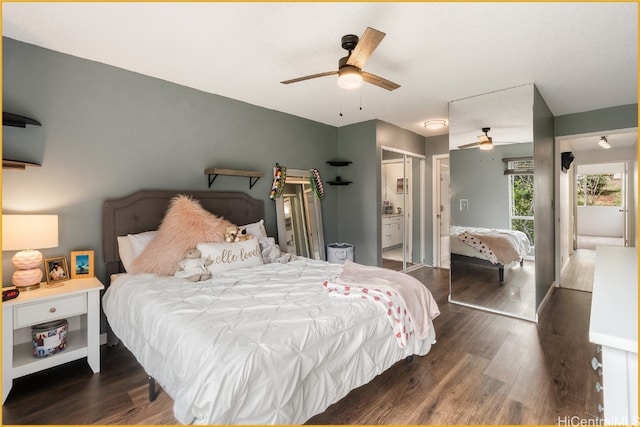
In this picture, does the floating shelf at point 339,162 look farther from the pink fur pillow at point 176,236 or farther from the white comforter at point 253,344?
the white comforter at point 253,344

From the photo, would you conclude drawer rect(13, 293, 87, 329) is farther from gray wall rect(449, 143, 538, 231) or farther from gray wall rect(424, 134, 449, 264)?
gray wall rect(424, 134, 449, 264)

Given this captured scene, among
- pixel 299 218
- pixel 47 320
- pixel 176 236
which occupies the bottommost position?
pixel 47 320

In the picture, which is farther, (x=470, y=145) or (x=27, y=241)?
(x=470, y=145)

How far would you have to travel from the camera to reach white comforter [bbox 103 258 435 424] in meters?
1.25

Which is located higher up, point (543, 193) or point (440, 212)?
point (543, 193)

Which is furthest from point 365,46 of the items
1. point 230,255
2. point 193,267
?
point 193,267

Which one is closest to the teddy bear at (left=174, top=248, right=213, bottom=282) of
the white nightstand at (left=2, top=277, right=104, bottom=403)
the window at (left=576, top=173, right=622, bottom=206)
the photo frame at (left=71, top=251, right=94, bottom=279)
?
the white nightstand at (left=2, top=277, right=104, bottom=403)

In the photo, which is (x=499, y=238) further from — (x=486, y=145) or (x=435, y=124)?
(x=435, y=124)

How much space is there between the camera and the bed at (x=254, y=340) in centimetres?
126

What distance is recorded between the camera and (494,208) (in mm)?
3598

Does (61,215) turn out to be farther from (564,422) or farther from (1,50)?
(564,422)

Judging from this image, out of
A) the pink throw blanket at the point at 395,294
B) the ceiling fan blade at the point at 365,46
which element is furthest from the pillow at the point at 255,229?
the ceiling fan blade at the point at 365,46

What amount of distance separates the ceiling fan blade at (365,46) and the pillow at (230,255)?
1.80m

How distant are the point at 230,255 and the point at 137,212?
3.29ft
